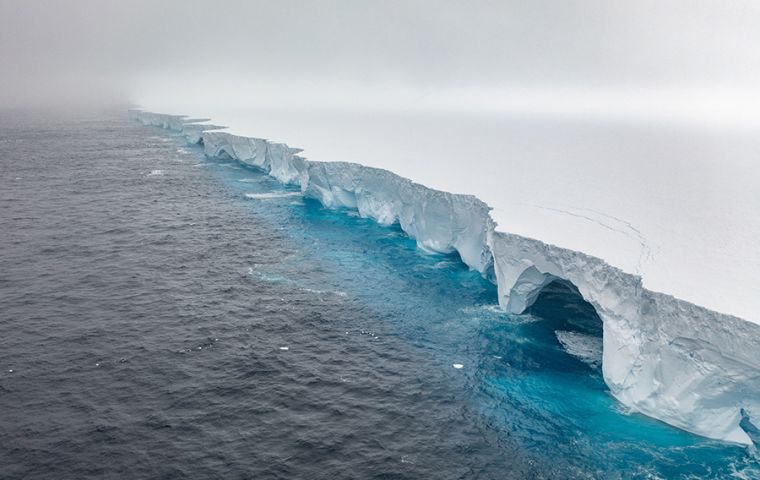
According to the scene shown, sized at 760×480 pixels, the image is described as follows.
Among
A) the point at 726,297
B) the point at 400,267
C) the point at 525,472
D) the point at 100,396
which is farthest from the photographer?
the point at 400,267

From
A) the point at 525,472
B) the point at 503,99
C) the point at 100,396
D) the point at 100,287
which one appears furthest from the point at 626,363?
the point at 503,99

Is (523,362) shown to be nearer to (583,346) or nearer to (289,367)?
(583,346)

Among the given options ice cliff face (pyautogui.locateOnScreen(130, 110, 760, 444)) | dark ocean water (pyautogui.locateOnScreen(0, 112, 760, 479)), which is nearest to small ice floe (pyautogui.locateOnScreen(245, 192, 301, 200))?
dark ocean water (pyautogui.locateOnScreen(0, 112, 760, 479))

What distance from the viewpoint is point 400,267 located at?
30703 millimetres

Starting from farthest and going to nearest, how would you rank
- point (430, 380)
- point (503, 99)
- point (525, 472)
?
1. point (503, 99)
2. point (430, 380)
3. point (525, 472)

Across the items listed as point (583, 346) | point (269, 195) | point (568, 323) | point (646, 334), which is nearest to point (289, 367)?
point (583, 346)

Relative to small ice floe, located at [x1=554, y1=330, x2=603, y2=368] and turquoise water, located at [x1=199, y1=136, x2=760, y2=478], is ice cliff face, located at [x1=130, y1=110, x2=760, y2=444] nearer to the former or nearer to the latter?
turquoise water, located at [x1=199, y1=136, x2=760, y2=478]

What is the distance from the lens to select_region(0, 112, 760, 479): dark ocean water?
1577cm

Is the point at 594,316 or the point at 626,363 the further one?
the point at 594,316

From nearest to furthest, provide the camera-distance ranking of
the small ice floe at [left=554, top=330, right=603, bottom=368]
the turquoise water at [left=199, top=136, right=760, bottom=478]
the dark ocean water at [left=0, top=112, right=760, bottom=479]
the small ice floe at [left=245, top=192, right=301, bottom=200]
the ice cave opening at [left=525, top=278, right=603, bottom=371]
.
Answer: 1. the dark ocean water at [left=0, top=112, right=760, bottom=479]
2. the turquoise water at [left=199, top=136, right=760, bottom=478]
3. the small ice floe at [left=554, top=330, right=603, bottom=368]
4. the ice cave opening at [left=525, top=278, right=603, bottom=371]
5. the small ice floe at [left=245, top=192, right=301, bottom=200]

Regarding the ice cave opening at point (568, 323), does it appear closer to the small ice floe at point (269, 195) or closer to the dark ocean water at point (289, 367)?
the dark ocean water at point (289, 367)

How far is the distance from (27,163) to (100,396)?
48358 millimetres

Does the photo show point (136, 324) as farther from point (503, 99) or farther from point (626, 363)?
point (503, 99)

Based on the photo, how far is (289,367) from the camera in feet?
67.3
